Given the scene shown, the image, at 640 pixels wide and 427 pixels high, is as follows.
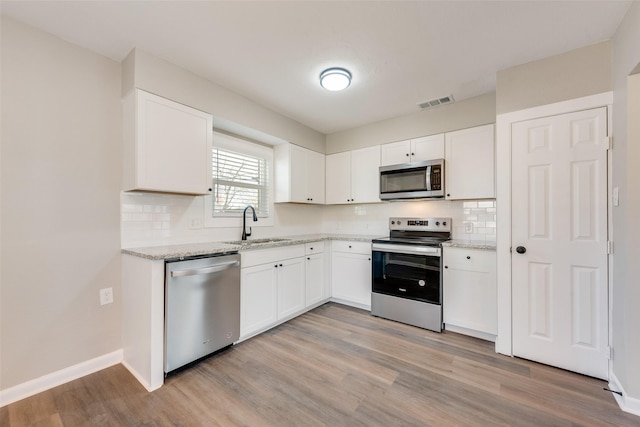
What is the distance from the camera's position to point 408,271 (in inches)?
116

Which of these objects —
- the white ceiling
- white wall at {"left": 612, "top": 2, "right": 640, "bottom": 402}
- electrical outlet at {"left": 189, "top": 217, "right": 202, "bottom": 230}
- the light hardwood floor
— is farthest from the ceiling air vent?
electrical outlet at {"left": 189, "top": 217, "right": 202, "bottom": 230}

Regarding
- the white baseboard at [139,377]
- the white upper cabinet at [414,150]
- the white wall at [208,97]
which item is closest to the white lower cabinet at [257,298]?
the white baseboard at [139,377]

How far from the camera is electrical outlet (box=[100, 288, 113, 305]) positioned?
213cm

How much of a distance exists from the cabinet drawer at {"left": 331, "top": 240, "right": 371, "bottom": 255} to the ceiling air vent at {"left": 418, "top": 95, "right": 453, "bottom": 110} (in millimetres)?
1727

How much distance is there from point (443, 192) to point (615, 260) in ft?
4.77

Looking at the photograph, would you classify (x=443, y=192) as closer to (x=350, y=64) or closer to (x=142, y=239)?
(x=350, y=64)

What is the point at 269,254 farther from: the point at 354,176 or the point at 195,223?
the point at 354,176

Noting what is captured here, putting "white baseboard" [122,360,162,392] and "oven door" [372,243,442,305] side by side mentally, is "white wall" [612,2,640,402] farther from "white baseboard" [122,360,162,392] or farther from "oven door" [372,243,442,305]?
"white baseboard" [122,360,162,392]

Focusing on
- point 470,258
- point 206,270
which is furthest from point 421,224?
point 206,270

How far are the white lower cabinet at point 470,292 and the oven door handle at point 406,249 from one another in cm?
13

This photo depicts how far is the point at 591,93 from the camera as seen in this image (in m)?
1.98

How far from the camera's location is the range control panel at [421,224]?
10.6 ft

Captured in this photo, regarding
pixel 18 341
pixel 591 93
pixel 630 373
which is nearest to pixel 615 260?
pixel 630 373

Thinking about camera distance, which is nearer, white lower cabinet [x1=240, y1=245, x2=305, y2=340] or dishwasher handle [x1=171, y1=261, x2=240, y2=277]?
dishwasher handle [x1=171, y1=261, x2=240, y2=277]
